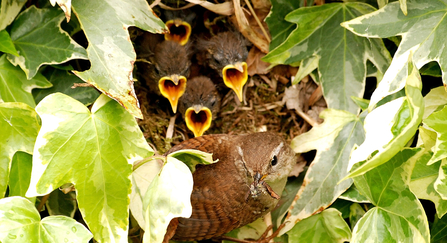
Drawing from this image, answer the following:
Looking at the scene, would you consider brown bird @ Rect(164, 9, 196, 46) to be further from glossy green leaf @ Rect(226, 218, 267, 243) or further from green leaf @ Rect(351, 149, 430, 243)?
green leaf @ Rect(351, 149, 430, 243)

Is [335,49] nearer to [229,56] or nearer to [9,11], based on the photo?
[229,56]

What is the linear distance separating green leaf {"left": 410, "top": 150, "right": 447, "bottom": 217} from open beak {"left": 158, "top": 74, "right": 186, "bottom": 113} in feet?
4.40

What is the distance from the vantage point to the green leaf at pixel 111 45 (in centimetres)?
172

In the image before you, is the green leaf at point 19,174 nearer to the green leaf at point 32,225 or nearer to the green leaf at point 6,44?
the green leaf at point 32,225

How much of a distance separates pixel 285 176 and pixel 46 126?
125 cm

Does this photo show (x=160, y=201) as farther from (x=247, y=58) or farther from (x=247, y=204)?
(x=247, y=58)

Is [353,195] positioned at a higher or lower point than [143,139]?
lower

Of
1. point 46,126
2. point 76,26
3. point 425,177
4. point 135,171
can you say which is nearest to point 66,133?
point 46,126

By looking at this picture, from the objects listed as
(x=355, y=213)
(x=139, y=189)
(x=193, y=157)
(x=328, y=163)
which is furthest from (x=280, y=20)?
(x=139, y=189)

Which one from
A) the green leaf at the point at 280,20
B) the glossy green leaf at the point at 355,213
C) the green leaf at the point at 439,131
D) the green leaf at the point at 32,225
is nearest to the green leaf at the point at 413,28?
the green leaf at the point at 439,131

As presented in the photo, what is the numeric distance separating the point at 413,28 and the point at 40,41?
5.26ft

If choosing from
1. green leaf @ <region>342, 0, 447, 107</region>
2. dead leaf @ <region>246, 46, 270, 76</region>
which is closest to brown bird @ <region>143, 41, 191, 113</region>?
dead leaf @ <region>246, 46, 270, 76</region>

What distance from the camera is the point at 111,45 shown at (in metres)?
1.79

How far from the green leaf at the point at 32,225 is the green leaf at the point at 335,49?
49.6 inches
